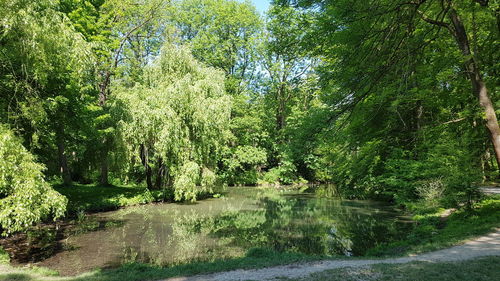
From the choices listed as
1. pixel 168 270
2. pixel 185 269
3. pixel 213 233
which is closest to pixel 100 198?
Answer: pixel 213 233

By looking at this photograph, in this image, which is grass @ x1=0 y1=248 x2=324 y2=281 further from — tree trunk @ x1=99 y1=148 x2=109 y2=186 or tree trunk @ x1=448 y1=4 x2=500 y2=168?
tree trunk @ x1=99 y1=148 x2=109 y2=186

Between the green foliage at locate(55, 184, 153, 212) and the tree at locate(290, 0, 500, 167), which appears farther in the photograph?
the green foliage at locate(55, 184, 153, 212)

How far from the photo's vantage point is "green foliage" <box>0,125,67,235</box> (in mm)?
7157

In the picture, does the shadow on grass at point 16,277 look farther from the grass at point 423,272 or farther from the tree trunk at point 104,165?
the tree trunk at point 104,165

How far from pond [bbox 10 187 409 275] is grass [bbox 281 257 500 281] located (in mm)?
3680

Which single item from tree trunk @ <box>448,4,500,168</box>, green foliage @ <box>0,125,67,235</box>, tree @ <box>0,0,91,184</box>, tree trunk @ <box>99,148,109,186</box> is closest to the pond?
green foliage @ <box>0,125,67,235</box>

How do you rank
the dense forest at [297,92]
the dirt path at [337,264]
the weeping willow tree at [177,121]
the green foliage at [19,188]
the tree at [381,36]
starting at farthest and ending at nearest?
the weeping willow tree at [177,121], the green foliage at [19,188], the dense forest at [297,92], the dirt path at [337,264], the tree at [381,36]

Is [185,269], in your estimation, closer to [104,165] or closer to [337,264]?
[337,264]

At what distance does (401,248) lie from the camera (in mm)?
8148

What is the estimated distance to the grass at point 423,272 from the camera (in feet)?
14.7

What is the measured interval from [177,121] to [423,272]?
563 inches

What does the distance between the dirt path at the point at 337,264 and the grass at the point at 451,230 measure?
51 cm

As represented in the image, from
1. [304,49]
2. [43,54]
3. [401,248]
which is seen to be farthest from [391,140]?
[43,54]

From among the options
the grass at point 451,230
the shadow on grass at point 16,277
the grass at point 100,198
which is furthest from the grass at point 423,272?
the grass at point 100,198
